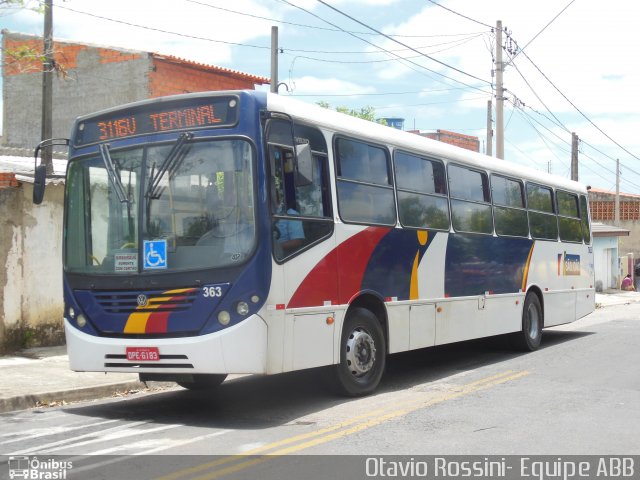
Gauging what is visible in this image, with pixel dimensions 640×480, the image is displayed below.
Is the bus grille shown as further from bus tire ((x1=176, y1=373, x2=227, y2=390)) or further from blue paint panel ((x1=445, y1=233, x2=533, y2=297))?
blue paint panel ((x1=445, y1=233, x2=533, y2=297))

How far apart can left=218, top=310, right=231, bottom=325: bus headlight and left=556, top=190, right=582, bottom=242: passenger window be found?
31.8 ft

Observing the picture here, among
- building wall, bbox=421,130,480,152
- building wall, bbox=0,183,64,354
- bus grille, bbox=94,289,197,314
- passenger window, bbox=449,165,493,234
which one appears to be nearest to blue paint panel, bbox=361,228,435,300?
passenger window, bbox=449,165,493,234

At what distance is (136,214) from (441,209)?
4709 millimetres

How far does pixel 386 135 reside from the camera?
1003cm

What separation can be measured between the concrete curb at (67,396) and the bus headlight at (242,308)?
3.33 metres

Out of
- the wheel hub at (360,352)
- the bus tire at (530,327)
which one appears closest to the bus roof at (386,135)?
the bus tire at (530,327)

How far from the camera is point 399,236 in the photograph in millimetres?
10008

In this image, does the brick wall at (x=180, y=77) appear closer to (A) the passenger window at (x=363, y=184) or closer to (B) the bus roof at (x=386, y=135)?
(B) the bus roof at (x=386, y=135)

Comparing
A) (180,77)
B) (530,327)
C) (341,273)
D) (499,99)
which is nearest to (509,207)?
(530,327)

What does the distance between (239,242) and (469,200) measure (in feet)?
17.6

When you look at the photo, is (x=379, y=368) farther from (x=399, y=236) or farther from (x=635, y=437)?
(x=635, y=437)

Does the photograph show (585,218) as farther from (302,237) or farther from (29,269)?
(29,269)

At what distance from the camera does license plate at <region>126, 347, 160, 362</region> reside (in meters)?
7.70

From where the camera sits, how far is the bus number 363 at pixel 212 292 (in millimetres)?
7508
